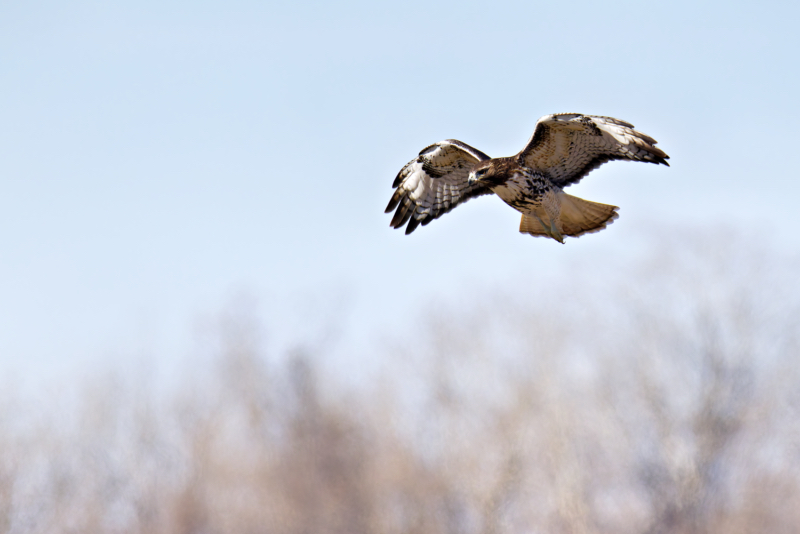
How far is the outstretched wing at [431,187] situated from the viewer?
32.9ft

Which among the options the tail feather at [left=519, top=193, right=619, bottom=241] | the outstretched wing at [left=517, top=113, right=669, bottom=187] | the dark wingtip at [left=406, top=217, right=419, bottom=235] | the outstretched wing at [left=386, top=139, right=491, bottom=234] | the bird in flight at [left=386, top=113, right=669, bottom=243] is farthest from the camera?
the dark wingtip at [left=406, top=217, right=419, bottom=235]

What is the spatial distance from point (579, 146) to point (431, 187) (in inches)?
72.3

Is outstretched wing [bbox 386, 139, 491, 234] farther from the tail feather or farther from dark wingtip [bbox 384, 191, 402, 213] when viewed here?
the tail feather

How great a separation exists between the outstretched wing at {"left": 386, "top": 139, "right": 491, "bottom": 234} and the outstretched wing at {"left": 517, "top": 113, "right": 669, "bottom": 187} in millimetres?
824

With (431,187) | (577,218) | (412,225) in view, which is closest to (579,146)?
(577,218)

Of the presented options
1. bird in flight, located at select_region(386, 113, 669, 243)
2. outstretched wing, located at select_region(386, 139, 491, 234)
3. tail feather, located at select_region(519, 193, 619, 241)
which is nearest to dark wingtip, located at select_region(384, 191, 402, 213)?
outstretched wing, located at select_region(386, 139, 491, 234)

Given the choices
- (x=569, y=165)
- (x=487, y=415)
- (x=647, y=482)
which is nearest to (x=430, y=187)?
(x=569, y=165)

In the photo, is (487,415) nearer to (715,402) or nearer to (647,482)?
(647,482)

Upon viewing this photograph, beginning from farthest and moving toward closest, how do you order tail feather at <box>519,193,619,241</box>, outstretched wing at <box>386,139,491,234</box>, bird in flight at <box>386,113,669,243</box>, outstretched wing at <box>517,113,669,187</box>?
outstretched wing at <box>386,139,491,234</box>, tail feather at <box>519,193,619,241</box>, bird in flight at <box>386,113,669,243</box>, outstretched wing at <box>517,113,669,187</box>

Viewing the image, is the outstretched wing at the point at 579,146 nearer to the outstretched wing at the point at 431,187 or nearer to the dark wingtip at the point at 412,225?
the outstretched wing at the point at 431,187

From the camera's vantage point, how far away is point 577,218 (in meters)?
9.34

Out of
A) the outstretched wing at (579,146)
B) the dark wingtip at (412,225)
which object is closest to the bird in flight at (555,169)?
the outstretched wing at (579,146)

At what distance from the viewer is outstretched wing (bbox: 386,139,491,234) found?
10.0m

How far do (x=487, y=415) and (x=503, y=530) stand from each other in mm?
2570
